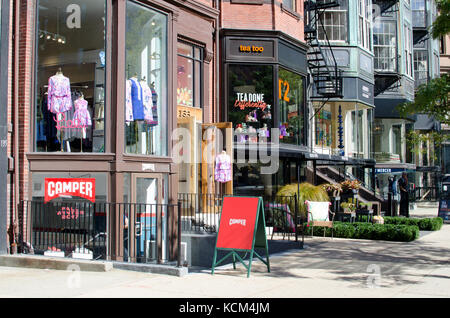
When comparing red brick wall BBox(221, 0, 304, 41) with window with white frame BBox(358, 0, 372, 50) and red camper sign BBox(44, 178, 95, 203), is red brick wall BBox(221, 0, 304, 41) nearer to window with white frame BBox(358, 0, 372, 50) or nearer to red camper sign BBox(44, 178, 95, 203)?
red camper sign BBox(44, 178, 95, 203)

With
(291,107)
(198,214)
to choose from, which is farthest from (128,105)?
(291,107)

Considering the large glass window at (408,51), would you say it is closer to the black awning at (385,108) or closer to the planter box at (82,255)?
the black awning at (385,108)

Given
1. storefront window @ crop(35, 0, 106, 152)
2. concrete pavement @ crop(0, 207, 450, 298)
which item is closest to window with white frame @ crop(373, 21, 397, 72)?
concrete pavement @ crop(0, 207, 450, 298)

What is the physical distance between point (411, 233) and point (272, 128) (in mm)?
5240

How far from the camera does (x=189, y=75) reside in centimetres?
1612

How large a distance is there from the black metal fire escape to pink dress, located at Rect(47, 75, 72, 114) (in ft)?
39.7

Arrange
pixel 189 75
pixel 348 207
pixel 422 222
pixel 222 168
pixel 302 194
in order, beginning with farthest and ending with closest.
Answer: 1. pixel 422 222
2. pixel 348 207
3. pixel 302 194
4. pixel 189 75
5. pixel 222 168

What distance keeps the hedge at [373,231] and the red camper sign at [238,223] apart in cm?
659

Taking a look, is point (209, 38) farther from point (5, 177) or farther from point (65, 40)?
point (5, 177)

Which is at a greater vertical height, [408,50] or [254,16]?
[408,50]

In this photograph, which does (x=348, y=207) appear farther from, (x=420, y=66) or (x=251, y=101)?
(x=420, y=66)

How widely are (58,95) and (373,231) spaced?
9392 millimetres
